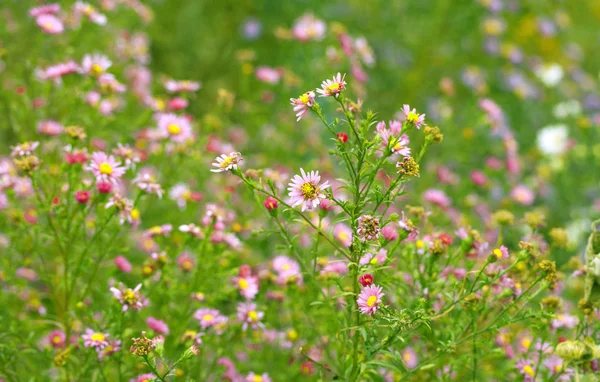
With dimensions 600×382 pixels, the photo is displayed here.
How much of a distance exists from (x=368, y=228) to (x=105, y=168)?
910mm

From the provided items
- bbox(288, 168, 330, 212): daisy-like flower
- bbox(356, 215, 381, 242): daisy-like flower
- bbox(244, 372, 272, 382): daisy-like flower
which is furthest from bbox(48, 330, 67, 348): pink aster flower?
bbox(356, 215, 381, 242): daisy-like flower

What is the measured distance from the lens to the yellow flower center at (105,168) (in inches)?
77.0

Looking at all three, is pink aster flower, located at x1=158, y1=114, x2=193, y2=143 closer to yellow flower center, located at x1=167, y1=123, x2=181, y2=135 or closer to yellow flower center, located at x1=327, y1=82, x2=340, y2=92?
yellow flower center, located at x1=167, y1=123, x2=181, y2=135

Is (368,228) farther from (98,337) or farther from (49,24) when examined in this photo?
(49,24)

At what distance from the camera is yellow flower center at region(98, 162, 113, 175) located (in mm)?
1955

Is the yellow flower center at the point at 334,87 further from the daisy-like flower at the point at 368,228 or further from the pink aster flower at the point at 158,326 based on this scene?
the pink aster flower at the point at 158,326

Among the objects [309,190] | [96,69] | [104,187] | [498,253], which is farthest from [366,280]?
[96,69]

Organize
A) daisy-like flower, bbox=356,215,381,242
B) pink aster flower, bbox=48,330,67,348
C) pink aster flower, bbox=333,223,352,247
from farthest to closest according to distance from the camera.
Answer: pink aster flower, bbox=333,223,352,247
pink aster flower, bbox=48,330,67,348
daisy-like flower, bbox=356,215,381,242

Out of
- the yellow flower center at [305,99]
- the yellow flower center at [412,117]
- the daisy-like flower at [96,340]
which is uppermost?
the yellow flower center at [305,99]

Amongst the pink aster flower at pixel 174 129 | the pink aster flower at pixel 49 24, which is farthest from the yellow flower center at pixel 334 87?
the pink aster flower at pixel 49 24

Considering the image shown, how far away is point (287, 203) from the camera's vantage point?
239 cm

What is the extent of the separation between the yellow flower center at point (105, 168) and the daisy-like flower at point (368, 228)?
0.88 meters

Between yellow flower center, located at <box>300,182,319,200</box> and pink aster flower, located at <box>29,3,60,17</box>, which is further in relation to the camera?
pink aster flower, located at <box>29,3,60,17</box>

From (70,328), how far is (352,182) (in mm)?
1081
